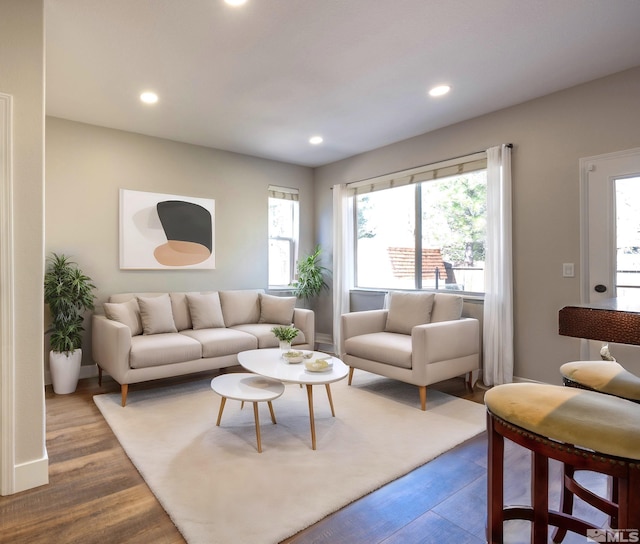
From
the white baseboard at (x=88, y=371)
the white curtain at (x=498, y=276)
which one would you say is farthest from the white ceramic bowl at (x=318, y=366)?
the white baseboard at (x=88, y=371)

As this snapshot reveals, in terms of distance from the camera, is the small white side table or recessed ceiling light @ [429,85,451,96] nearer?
the small white side table

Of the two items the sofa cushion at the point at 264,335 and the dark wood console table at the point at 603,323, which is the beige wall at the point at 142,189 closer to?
the sofa cushion at the point at 264,335

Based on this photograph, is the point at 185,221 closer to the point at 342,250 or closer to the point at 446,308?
the point at 342,250

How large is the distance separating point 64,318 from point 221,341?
150 cm

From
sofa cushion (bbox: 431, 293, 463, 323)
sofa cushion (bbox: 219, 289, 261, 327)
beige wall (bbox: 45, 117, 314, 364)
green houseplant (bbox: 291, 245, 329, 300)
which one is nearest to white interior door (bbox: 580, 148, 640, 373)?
sofa cushion (bbox: 431, 293, 463, 323)

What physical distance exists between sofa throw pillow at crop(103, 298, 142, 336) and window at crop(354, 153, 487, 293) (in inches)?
111

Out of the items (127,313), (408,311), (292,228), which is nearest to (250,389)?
(127,313)

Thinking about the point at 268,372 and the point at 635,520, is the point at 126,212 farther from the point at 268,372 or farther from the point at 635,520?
the point at 635,520

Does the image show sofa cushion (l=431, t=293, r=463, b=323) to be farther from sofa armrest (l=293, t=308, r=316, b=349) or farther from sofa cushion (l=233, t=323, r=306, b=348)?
sofa cushion (l=233, t=323, r=306, b=348)

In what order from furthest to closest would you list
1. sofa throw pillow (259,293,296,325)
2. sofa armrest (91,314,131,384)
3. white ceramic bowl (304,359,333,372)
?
sofa throw pillow (259,293,296,325) < sofa armrest (91,314,131,384) < white ceramic bowl (304,359,333,372)

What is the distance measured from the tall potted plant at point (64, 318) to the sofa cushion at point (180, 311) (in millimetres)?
787

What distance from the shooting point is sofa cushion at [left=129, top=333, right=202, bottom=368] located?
3.27 meters

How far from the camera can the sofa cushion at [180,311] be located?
165 inches

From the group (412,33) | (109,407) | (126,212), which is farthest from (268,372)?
(126,212)
